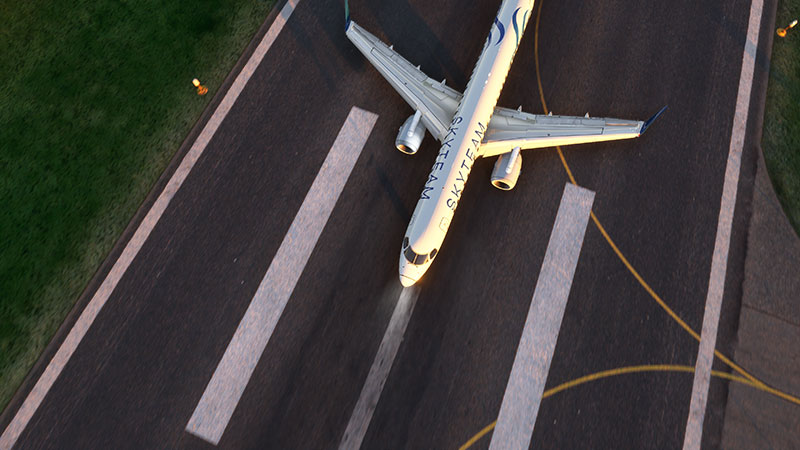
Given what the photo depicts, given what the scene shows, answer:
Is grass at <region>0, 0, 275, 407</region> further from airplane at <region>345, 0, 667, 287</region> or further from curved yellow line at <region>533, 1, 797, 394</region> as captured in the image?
curved yellow line at <region>533, 1, 797, 394</region>

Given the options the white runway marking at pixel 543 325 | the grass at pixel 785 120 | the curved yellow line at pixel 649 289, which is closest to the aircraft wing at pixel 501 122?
the curved yellow line at pixel 649 289

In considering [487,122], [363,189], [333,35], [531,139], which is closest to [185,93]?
[333,35]

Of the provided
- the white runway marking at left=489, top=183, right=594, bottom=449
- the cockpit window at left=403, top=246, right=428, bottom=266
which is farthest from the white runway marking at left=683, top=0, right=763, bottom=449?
the cockpit window at left=403, top=246, right=428, bottom=266

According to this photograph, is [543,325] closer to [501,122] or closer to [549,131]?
[549,131]

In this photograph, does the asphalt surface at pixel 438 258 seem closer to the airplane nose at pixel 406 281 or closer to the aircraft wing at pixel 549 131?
the airplane nose at pixel 406 281

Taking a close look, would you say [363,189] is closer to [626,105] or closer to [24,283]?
[626,105]

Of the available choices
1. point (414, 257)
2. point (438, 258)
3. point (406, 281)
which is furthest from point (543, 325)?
point (414, 257)
